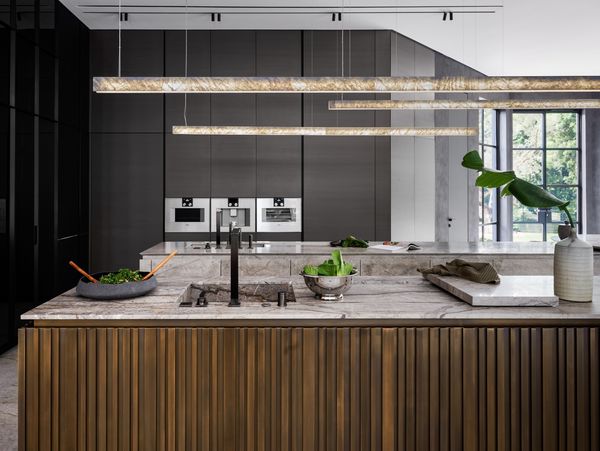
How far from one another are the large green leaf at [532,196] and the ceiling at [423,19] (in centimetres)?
380

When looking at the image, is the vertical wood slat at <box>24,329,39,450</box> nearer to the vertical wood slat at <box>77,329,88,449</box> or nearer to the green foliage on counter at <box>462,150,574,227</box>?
the vertical wood slat at <box>77,329,88,449</box>

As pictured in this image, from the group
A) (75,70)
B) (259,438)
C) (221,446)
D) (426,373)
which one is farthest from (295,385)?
(75,70)

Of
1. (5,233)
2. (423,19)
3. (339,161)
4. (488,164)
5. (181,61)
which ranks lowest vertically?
(5,233)

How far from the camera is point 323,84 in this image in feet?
8.12

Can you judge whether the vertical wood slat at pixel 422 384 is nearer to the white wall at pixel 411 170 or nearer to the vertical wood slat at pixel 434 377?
the vertical wood slat at pixel 434 377

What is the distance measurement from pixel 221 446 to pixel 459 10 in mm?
5048

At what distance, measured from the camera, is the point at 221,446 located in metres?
1.68

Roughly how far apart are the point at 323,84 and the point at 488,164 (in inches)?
258

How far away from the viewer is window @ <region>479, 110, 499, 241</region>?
7.93 m

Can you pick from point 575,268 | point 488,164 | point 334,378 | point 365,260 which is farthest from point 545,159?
point 334,378

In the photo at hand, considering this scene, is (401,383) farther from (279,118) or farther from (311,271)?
(279,118)

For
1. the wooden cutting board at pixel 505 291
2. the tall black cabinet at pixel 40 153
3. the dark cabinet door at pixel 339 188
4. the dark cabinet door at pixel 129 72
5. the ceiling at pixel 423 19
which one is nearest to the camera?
the wooden cutting board at pixel 505 291

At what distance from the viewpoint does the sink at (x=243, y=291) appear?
222cm

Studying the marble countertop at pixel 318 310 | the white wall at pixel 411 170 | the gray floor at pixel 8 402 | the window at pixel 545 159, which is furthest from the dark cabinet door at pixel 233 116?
the window at pixel 545 159
